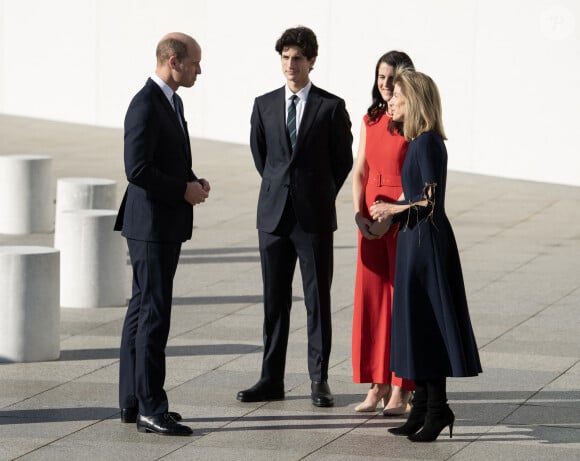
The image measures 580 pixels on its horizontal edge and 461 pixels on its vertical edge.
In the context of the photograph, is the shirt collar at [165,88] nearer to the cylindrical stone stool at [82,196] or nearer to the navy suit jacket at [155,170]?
the navy suit jacket at [155,170]

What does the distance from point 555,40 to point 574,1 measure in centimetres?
60

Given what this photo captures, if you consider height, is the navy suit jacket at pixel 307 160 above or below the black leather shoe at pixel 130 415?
above

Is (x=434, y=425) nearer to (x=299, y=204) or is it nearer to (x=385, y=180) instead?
(x=385, y=180)

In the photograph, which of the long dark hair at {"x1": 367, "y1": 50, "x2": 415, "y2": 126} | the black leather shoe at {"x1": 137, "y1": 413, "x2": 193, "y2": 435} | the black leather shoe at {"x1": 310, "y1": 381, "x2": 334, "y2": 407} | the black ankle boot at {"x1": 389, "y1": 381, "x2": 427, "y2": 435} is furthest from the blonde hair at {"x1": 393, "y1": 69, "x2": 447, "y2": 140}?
the black leather shoe at {"x1": 137, "y1": 413, "x2": 193, "y2": 435}

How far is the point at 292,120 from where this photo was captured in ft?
25.8

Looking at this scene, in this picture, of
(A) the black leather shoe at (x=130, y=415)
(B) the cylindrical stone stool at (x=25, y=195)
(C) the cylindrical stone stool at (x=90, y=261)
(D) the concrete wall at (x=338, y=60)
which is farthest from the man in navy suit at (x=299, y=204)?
(D) the concrete wall at (x=338, y=60)

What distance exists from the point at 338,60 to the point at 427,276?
15.1 meters

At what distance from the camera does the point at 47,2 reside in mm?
25484

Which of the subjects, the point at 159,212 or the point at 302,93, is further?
the point at 302,93

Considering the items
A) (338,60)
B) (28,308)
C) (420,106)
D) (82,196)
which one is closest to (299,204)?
(420,106)

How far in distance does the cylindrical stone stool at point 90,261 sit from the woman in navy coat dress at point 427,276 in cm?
414

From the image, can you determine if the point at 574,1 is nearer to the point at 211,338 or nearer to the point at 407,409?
the point at 211,338

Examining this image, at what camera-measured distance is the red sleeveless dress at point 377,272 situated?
25.0ft

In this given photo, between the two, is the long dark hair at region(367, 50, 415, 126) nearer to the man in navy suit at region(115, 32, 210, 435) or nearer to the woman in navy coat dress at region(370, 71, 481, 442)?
the woman in navy coat dress at region(370, 71, 481, 442)
